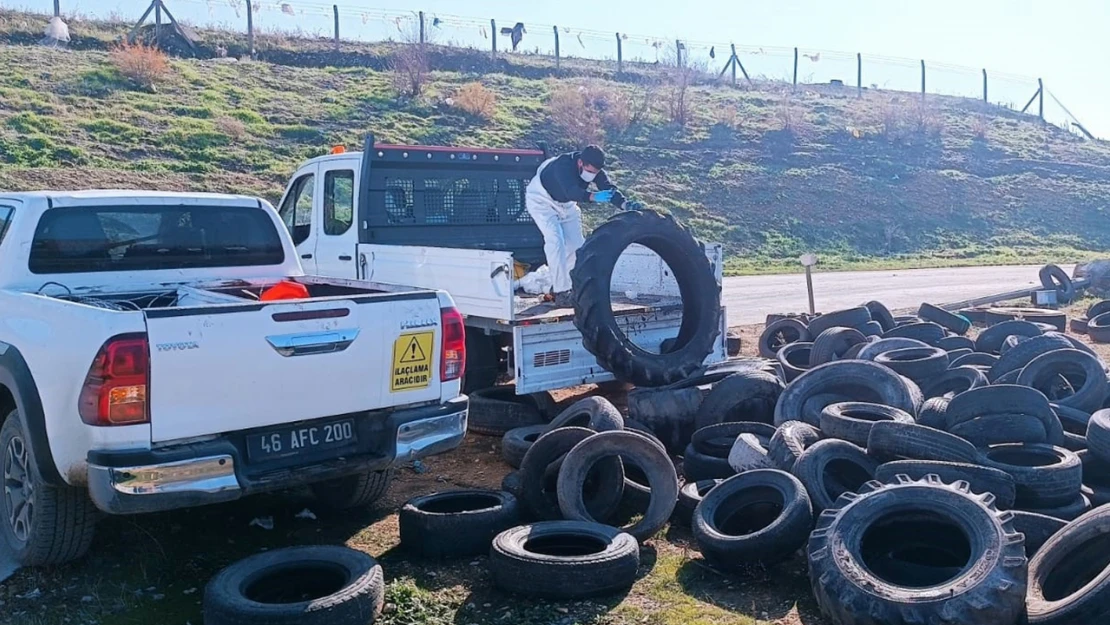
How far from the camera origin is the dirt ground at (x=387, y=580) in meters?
4.55

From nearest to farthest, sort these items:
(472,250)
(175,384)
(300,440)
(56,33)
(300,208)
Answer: (175,384), (300,440), (472,250), (300,208), (56,33)

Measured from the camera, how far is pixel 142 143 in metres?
23.2

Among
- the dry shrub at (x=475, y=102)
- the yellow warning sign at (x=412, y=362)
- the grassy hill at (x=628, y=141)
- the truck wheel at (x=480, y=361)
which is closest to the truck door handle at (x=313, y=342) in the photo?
the yellow warning sign at (x=412, y=362)

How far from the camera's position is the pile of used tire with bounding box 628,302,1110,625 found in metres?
4.12

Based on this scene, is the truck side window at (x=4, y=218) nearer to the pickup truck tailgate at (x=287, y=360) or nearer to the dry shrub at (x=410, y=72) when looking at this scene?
the pickup truck tailgate at (x=287, y=360)

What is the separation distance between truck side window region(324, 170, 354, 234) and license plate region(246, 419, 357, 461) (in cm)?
471

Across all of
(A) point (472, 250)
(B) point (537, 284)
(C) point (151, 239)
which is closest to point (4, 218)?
(C) point (151, 239)

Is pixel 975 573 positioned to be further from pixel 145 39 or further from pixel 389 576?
pixel 145 39

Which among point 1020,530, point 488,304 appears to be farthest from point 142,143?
point 1020,530

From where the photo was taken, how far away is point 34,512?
481 cm

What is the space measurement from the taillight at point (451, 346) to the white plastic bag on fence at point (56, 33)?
2934cm

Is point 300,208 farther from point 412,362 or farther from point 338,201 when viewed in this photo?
point 412,362

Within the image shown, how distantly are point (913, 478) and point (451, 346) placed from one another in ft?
8.47

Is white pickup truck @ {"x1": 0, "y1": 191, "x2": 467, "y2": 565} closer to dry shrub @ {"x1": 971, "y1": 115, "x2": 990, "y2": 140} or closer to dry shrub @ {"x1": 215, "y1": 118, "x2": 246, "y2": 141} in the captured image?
dry shrub @ {"x1": 215, "y1": 118, "x2": 246, "y2": 141}
